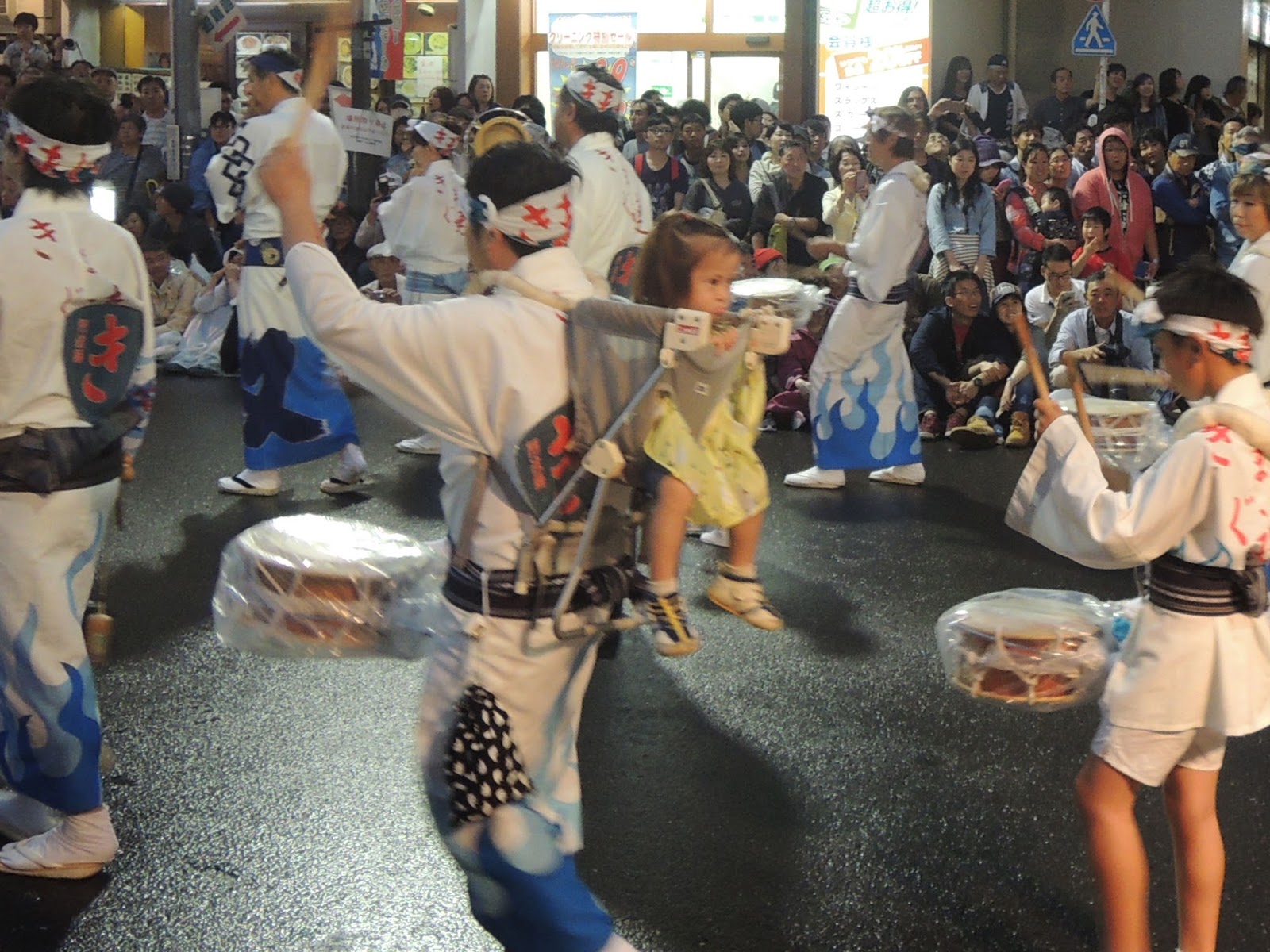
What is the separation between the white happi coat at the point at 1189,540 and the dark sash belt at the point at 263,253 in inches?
195

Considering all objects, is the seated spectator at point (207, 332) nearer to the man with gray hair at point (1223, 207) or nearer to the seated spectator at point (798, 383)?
the seated spectator at point (798, 383)

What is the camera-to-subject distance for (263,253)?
7047mm

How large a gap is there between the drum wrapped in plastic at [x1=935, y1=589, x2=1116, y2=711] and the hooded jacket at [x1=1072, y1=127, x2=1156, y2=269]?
865cm

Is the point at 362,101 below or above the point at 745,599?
above

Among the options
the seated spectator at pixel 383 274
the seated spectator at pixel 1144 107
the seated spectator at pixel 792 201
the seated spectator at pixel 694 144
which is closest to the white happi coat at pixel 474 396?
the seated spectator at pixel 383 274

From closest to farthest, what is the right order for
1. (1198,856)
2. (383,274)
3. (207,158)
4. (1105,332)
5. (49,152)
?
(1198,856) < (49,152) < (1105,332) < (383,274) < (207,158)

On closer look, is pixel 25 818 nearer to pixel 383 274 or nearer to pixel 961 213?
pixel 383 274

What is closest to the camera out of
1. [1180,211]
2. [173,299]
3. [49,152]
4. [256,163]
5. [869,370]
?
[49,152]

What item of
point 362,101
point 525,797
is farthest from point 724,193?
point 525,797

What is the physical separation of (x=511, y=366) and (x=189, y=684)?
2.76 m

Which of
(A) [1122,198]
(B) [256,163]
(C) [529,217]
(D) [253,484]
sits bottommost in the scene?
(D) [253,484]

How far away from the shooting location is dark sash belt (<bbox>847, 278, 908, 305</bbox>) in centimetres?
732

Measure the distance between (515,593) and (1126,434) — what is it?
1724 mm

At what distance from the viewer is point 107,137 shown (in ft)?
11.3
